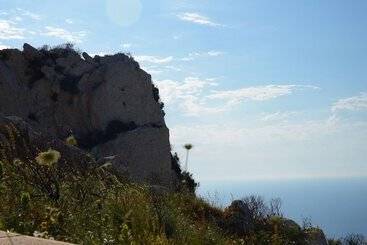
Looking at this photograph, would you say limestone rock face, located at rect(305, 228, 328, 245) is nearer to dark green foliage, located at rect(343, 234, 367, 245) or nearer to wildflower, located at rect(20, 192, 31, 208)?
dark green foliage, located at rect(343, 234, 367, 245)

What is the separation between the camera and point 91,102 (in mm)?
35938

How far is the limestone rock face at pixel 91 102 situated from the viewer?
33.4 metres

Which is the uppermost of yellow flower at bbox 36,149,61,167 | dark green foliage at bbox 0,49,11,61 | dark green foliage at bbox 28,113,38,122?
dark green foliage at bbox 0,49,11,61

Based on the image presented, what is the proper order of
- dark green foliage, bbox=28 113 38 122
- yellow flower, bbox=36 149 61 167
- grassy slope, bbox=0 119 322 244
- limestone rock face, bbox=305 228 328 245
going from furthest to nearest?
dark green foliage, bbox=28 113 38 122 → limestone rock face, bbox=305 228 328 245 → yellow flower, bbox=36 149 61 167 → grassy slope, bbox=0 119 322 244

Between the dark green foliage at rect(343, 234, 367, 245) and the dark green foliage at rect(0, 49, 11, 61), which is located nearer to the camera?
the dark green foliage at rect(343, 234, 367, 245)

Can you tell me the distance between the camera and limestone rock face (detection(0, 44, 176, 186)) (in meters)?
33.4

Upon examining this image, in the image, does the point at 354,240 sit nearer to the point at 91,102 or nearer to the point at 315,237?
the point at 315,237

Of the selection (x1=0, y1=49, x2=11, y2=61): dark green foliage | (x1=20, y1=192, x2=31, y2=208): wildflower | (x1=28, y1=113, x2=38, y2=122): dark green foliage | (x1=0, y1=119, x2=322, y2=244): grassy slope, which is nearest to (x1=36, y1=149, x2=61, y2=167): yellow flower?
(x1=0, y1=119, x2=322, y2=244): grassy slope

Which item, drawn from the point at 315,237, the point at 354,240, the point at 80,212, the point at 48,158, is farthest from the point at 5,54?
the point at 80,212

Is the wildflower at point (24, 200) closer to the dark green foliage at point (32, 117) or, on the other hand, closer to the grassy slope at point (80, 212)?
the grassy slope at point (80, 212)

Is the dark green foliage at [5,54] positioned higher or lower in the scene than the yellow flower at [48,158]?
higher

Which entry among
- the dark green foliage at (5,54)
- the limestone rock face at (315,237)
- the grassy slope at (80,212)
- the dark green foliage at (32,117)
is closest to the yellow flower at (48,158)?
the grassy slope at (80,212)

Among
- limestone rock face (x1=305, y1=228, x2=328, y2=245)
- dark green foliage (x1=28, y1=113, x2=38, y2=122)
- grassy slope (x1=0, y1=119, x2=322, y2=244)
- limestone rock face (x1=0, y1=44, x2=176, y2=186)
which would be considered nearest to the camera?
grassy slope (x1=0, y1=119, x2=322, y2=244)

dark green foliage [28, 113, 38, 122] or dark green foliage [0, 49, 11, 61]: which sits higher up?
dark green foliage [0, 49, 11, 61]
